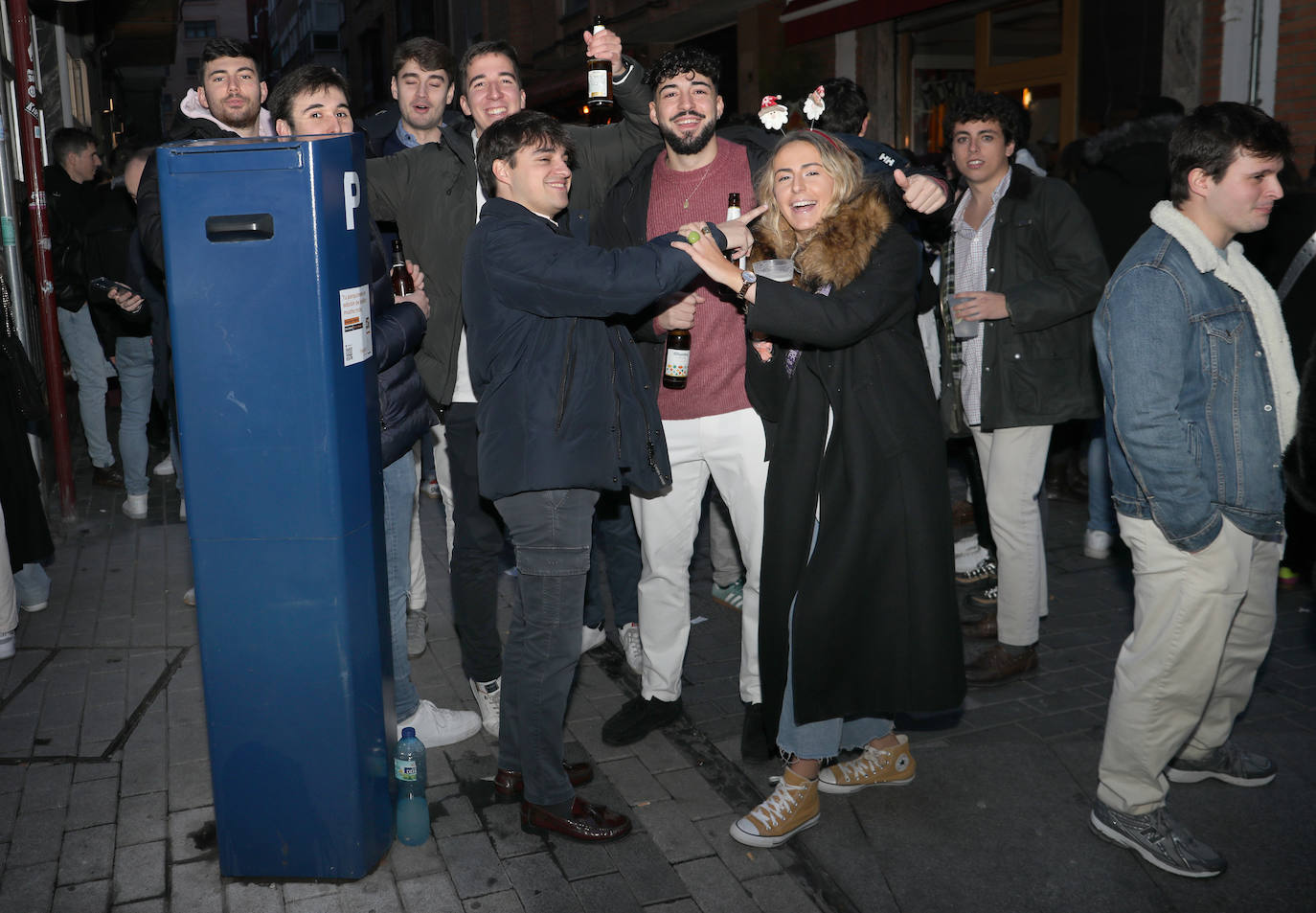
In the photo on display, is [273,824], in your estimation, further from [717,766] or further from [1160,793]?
[1160,793]

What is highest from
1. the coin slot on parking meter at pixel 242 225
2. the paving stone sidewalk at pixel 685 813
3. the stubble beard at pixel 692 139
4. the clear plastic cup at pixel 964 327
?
the stubble beard at pixel 692 139

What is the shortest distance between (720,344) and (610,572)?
1.45 m

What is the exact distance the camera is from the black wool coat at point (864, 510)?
3.62m

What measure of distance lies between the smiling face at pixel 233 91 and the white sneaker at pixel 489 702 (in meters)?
2.66

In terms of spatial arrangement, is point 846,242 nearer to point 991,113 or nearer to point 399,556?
point 991,113

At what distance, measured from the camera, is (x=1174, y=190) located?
11.8 feet

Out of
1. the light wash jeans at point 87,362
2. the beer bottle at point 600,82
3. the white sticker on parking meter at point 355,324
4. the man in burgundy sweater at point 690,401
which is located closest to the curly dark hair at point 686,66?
the man in burgundy sweater at point 690,401

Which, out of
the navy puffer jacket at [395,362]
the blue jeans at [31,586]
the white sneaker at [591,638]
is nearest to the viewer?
the navy puffer jacket at [395,362]

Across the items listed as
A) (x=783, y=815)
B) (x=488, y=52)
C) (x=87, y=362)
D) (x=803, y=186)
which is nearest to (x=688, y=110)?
(x=803, y=186)

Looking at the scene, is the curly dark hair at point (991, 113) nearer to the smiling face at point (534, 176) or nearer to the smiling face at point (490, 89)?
the smiling face at point (490, 89)

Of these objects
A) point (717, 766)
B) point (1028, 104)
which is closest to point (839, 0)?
point (1028, 104)

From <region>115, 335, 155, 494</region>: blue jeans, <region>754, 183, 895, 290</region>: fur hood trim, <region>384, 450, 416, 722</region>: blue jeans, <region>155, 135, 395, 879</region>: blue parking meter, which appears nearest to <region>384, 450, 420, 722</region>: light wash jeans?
<region>384, 450, 416, 722</region>: blue jeans

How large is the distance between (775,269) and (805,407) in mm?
450

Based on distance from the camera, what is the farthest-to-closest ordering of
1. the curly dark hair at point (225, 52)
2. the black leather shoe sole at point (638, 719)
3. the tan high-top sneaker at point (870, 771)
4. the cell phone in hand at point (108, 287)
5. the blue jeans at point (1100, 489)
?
the cell phone in hand at point (108, 287), the blue jeans at point (1100, 489), the curly dark hair at point (225, 52), the black leather shoe sole at point (638, 719), the tan high-top sneaker at point (870, 771)
